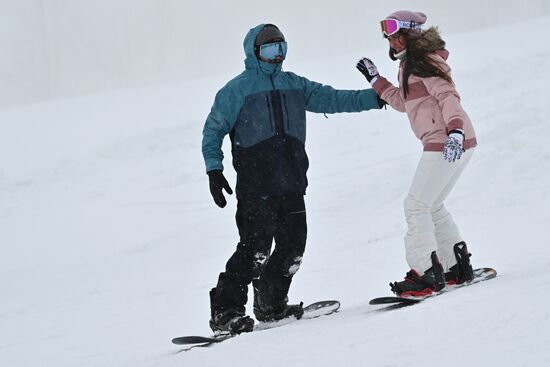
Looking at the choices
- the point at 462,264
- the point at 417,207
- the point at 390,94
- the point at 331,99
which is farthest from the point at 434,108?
the point at 462,264

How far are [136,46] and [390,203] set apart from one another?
73.7m

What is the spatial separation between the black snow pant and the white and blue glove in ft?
3.95

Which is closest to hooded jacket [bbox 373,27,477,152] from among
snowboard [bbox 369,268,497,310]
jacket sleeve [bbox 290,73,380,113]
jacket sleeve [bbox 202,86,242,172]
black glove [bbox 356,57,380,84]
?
black glove [bbox 356,57,380,84]

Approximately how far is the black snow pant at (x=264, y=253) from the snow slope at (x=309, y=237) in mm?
560

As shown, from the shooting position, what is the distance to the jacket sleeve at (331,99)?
5902 millimetres

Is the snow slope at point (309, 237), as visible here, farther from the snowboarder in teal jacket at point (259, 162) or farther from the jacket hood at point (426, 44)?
the jacket hood at point (426, 44)

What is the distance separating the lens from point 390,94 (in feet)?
18.6

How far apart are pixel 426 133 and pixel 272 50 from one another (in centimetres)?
123

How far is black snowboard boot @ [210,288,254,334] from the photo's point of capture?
554 centimetres

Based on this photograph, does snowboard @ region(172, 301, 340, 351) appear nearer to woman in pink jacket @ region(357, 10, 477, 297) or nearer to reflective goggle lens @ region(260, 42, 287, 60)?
woman in pink jacket @ region(357, 10, 477, 297)

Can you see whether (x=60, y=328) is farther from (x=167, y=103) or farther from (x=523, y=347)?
(x=167, y=103)

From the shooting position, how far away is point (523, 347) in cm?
339

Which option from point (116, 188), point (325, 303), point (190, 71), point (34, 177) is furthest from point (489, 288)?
point (190, 71)

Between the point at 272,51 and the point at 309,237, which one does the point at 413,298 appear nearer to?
the point at 272,51
